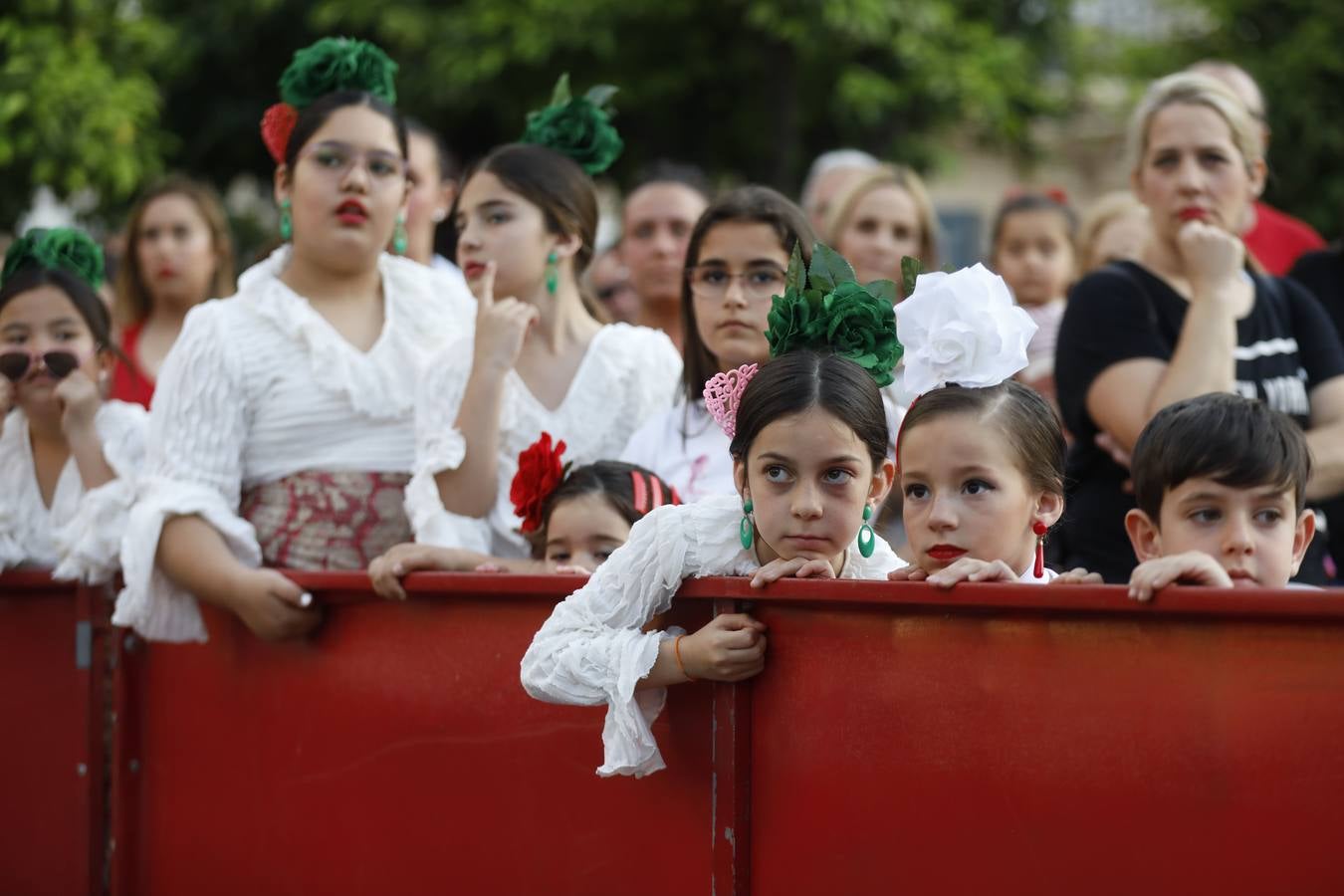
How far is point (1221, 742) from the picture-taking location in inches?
112

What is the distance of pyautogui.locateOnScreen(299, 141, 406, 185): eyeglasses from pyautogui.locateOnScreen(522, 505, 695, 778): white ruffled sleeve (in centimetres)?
223

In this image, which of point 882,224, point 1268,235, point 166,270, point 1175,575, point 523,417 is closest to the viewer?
point 1175,575

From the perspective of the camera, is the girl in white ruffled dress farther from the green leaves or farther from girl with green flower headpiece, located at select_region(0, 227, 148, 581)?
the green leaves

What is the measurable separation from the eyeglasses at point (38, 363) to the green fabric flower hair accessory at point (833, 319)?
2946mm

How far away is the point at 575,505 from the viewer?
479 cm

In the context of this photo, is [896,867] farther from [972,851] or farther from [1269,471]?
[1269,471]

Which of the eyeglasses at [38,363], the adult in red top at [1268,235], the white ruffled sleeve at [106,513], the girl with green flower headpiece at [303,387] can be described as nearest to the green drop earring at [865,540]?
the girl with green flower headpiece at [303,387]

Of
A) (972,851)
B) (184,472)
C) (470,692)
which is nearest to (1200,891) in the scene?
(972,851)

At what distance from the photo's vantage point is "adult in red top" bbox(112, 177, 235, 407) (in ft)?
24.8

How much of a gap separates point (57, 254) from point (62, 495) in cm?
86

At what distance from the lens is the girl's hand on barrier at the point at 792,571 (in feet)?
11.7

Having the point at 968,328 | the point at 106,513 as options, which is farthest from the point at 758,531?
the point at 106,513

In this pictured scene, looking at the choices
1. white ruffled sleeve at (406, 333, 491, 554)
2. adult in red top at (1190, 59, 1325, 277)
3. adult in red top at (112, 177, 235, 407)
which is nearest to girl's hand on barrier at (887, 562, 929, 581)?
white ruffled sleeve at (406, 333, 491, 554)

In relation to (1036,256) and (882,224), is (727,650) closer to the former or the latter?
(882,224)
